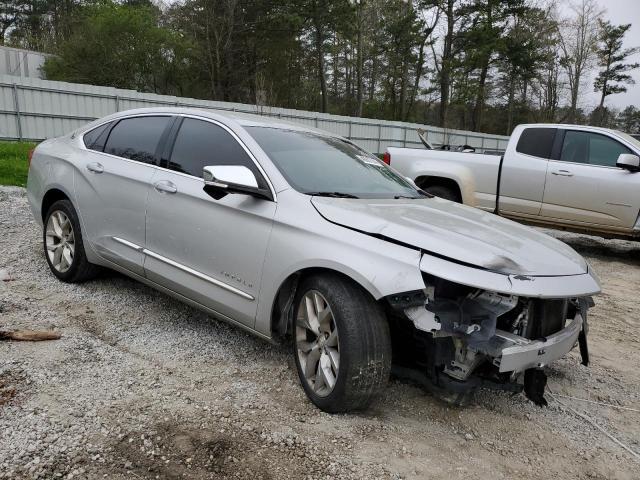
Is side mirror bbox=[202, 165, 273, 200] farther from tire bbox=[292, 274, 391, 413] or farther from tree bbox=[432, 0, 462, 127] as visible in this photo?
tree bbox=[432, 0, 462, 127]

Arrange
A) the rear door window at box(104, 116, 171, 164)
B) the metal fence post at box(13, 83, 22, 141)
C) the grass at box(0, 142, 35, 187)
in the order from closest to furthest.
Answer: the rear door window at box(104, 116, 171, 164) < the grass at box(0, 142, 35, 187) < the metal fence post at box(13, 83, 22, 141)

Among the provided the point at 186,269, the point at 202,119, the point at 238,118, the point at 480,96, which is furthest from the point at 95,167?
the point at 480,96

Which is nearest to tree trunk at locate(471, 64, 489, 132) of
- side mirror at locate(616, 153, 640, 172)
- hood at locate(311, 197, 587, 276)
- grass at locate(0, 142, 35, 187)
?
grass at locate(0, 142, 35, 187)

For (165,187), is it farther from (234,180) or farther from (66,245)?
(66,245)

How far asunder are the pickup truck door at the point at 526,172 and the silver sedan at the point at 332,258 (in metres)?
4.22

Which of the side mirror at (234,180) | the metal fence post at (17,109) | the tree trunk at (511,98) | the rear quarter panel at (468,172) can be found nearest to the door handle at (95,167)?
the side mirror at (234,180)

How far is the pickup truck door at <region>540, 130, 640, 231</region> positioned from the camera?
6914 millimetres

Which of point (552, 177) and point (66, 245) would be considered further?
point (552, 177)

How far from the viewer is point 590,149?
23.9 feet

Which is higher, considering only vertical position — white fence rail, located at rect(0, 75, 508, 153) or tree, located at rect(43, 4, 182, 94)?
tree, located at rect(43, 4, 182, 94)

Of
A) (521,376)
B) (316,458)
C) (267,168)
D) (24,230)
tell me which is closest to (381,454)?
(316,458)

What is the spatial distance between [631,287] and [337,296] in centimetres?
475

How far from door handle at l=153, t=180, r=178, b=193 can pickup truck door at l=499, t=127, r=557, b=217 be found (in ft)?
18.3

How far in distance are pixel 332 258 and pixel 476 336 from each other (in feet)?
2.57
